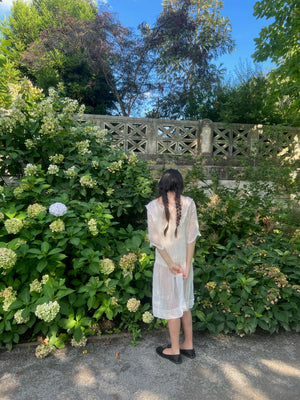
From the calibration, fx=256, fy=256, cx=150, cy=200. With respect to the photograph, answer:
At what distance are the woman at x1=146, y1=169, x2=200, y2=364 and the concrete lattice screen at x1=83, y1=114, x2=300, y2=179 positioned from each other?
212 inches

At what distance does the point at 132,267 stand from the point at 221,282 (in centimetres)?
105

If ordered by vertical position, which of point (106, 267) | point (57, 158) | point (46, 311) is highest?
point (57, 158)

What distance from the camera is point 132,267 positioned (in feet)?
9.18

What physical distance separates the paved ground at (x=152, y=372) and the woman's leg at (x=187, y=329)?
0.42ft

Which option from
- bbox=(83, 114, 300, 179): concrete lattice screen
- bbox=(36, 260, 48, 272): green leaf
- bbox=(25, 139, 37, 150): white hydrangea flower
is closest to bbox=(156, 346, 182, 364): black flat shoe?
bbox=(36, 260, 48, 272): green leaf

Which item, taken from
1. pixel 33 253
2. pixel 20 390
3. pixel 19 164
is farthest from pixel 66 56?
pixel 20 390

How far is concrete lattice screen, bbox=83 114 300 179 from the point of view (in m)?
7.58

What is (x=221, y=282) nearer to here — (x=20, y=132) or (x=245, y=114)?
(x=20, y=132)

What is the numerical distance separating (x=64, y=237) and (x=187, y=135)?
6.18 m

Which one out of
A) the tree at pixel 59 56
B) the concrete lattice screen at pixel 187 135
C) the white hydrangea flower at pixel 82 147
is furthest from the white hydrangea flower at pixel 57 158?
the tree at pixel 59 56

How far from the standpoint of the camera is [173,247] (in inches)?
90.4

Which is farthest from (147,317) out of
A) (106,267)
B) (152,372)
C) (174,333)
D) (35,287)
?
(35,287)

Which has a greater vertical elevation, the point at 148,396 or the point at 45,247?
the point at 45,247

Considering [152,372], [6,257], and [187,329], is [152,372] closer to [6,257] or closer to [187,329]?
[187,329]
